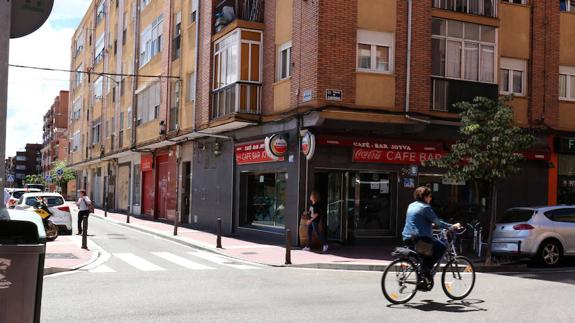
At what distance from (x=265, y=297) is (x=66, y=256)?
6899 mm

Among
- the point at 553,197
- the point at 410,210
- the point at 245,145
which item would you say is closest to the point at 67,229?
the point at 245,145

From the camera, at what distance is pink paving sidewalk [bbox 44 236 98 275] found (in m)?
12.2

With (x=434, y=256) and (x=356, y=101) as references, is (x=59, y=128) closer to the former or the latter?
(x=356, y=101)

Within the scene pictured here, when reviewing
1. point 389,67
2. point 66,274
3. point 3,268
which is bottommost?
point 66,274

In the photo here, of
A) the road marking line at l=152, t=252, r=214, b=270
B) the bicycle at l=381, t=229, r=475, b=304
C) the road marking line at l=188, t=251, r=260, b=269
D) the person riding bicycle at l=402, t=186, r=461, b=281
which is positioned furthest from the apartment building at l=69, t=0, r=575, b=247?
the bicycle at l=381, t=229, r=475, b=304

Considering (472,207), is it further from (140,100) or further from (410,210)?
(140,100)

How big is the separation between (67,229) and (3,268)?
17425 millimetres

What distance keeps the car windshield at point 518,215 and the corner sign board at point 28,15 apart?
1255cm

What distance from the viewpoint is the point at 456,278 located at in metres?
9.10

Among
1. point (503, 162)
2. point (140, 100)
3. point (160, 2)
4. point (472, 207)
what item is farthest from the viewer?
point (140, 100)

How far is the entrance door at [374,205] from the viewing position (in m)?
18.5

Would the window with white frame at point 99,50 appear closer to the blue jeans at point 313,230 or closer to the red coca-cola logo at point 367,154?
the red coca-cola logo at point 367,154

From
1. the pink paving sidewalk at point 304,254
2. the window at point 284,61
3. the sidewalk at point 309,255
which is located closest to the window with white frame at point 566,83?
the sidewalk at point 309,255

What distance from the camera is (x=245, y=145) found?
21.5 meters
